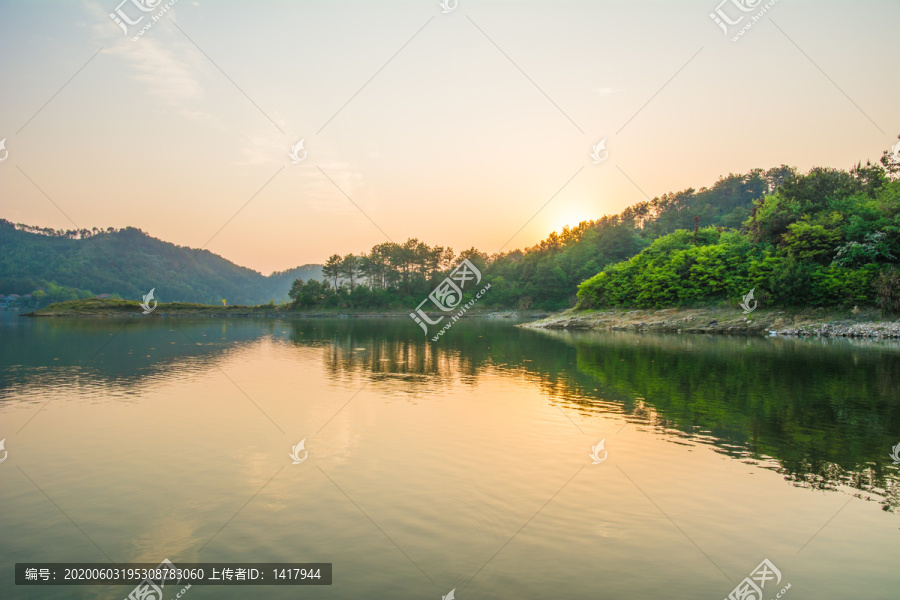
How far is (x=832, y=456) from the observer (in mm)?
12781

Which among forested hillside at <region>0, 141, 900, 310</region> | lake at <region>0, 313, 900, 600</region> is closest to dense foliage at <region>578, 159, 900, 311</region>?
forested hillside at <region>0, 141, 900, 310</region>

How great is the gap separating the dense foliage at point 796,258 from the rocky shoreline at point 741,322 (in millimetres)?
1745

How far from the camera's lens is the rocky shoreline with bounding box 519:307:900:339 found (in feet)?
165

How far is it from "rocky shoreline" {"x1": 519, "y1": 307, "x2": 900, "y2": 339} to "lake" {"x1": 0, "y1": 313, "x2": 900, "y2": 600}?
32.8 meters

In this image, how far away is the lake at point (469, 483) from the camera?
7.62 meters

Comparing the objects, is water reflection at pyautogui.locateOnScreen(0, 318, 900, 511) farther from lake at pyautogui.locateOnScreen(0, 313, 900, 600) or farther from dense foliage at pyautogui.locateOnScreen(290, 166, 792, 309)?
dense foliage at pyautogui.locateOnScreen(290, 166, 792, 309)

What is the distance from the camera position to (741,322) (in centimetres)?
5862

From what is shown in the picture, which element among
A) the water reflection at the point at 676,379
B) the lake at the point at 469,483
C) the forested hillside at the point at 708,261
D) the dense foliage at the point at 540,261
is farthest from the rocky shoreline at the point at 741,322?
the dense foliage at the point at 540,261

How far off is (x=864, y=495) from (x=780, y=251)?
6175 centimetres

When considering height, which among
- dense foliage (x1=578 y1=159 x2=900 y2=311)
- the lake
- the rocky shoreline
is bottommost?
the lake

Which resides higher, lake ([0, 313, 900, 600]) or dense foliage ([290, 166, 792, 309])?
dense foliage ([290, 166, 792, 309])

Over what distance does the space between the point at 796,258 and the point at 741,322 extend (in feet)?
31.4

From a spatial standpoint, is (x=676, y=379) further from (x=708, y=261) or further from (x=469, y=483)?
(x=708, y=261)

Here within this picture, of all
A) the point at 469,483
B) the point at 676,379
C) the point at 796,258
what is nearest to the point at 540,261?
the point at 796,258
